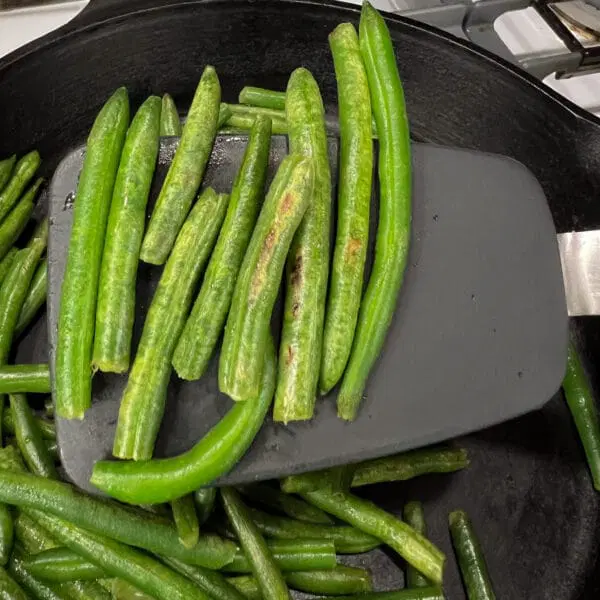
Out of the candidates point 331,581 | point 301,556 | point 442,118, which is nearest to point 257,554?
point 301,556

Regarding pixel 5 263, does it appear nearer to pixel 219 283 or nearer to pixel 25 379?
pixel 25 379

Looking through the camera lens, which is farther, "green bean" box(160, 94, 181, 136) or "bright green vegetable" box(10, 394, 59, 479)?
"green bean" box(160, 94, 181, 136)

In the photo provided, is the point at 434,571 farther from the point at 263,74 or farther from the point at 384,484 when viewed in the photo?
the point at 263,74

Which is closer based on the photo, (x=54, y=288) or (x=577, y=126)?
(x=54, y=288)

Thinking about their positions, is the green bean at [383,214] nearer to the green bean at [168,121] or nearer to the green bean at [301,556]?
the green bean at [301,556]

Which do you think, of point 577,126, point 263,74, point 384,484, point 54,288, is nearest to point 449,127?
point 577,126

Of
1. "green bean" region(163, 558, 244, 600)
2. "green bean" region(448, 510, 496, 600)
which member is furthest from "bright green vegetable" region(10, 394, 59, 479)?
"green bean" region(448, 510, 496, 600)

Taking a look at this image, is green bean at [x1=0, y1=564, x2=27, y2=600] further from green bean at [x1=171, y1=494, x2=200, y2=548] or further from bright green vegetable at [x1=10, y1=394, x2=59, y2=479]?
green bean at [x1=171, y1=494, x2=200, y2=548]
